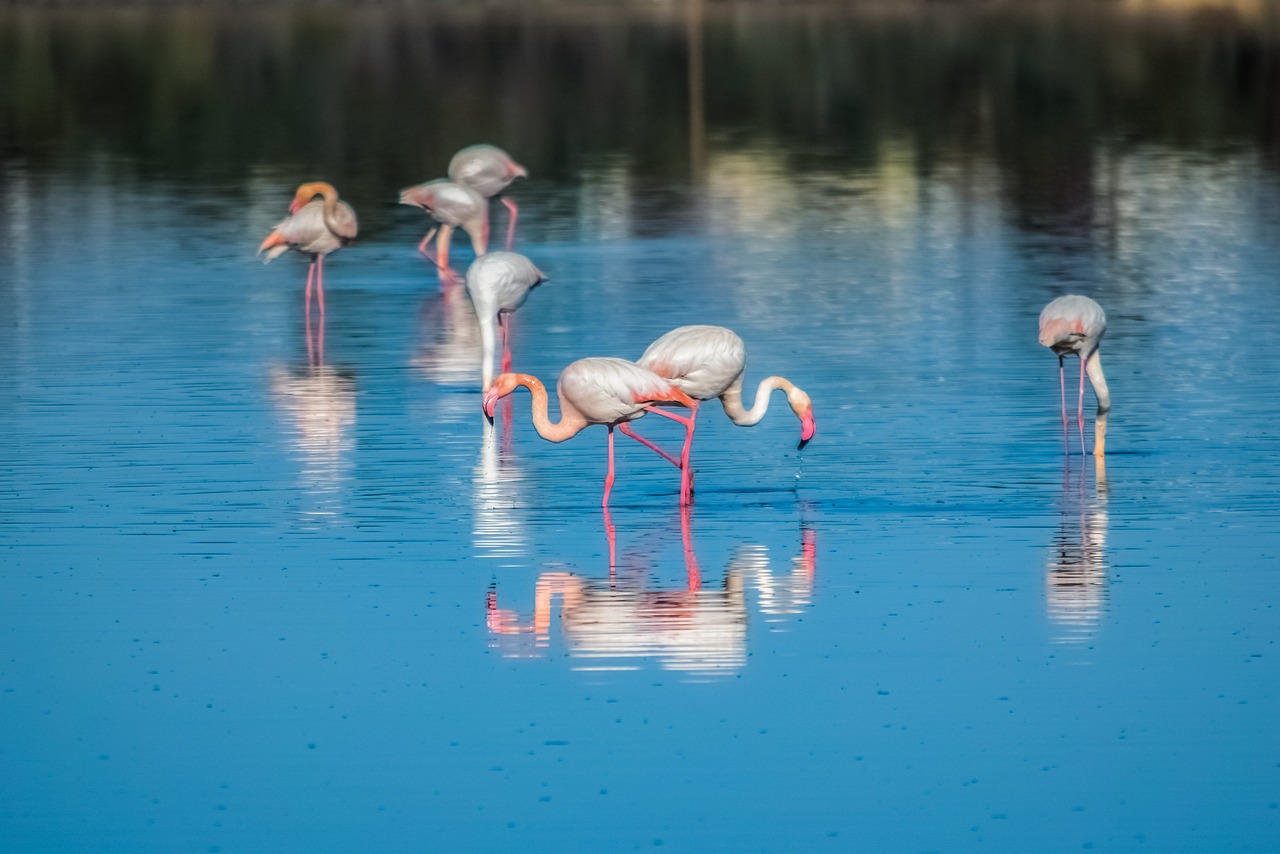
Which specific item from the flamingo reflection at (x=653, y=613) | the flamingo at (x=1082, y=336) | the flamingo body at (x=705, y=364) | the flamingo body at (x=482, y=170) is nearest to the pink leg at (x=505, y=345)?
the flamingo body at (x=705, y=364)

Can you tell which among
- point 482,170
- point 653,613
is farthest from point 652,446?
point 482,170

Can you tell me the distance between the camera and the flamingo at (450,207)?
19344 millimetres

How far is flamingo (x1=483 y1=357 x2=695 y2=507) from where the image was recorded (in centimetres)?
1084

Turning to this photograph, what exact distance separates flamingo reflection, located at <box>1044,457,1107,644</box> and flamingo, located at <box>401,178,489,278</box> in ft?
29.6

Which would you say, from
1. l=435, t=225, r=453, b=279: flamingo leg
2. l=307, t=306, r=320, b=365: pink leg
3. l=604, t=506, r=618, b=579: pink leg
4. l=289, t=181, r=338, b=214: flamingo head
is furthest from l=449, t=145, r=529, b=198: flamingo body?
l=604, t=506, r=618, b=579: pink leg

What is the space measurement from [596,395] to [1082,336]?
2.70 metres

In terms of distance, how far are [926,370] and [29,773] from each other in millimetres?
7978

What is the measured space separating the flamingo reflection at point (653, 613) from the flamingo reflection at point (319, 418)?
1.80m

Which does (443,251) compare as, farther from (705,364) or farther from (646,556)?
(646,556)

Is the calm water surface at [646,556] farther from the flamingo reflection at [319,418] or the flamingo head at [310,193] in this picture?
the flamingo head at [310,193]

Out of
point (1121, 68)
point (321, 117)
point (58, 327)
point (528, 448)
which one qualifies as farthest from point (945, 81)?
point (528, 448)

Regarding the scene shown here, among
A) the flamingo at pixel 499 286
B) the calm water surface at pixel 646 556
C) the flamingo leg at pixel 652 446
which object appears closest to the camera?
the calm water surface at pixel 646 556

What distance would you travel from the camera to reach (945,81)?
4294 cm

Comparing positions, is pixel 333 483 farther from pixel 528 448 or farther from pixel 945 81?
pixel 945 81
